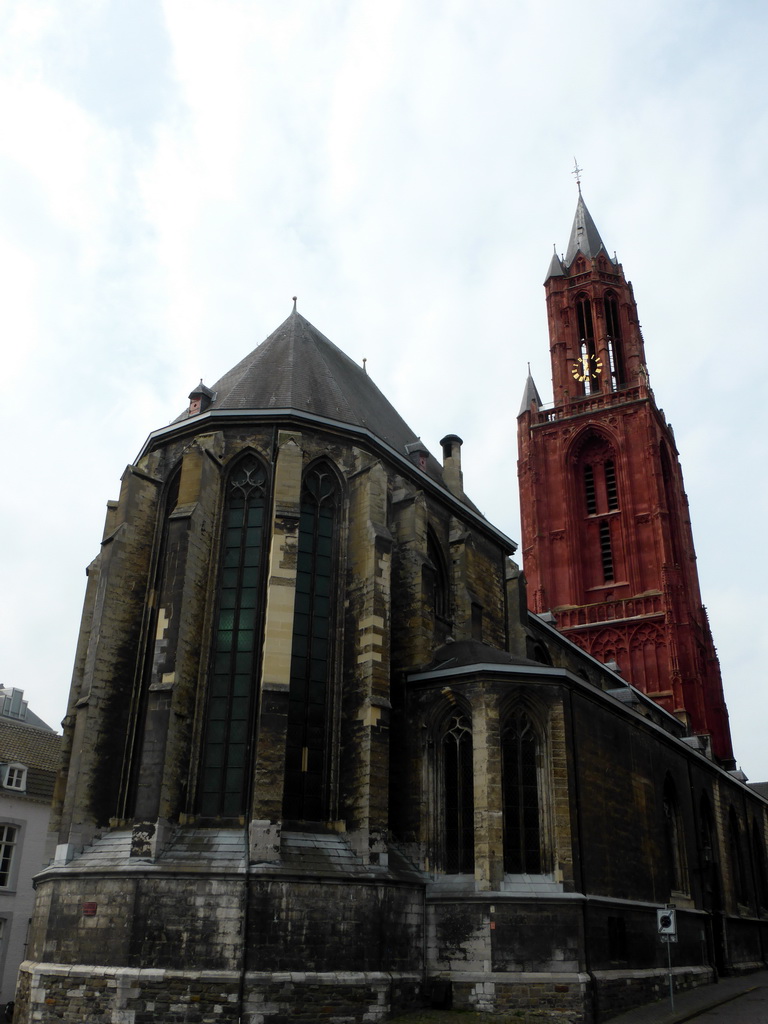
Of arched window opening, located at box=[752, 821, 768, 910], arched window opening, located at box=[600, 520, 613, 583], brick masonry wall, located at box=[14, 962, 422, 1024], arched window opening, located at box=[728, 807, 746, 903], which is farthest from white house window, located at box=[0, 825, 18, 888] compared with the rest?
arched window opening, located at box=[600, 520, 613, 583]

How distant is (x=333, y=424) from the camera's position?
766 inches

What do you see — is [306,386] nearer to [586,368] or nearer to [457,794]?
[457,794]

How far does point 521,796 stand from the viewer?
17500 millimetres

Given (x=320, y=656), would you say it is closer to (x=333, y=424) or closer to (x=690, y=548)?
(x=333, y=424)

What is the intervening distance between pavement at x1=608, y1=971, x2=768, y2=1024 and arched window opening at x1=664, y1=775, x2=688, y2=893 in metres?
2.52

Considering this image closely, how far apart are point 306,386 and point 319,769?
27.9 feet

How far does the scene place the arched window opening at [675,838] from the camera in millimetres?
23625

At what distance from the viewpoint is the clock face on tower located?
52.4 meters

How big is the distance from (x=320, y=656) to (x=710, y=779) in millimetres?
17005

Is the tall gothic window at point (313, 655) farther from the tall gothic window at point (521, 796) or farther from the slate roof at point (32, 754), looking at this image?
the slate roof at point (32, 754)

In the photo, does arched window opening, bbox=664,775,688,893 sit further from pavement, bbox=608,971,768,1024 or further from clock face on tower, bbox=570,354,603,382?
clock face on tower, bbox=570,354,603,382

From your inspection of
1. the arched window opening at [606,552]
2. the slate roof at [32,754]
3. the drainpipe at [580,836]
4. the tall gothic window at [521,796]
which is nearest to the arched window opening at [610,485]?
the arched window opening at [606,552]

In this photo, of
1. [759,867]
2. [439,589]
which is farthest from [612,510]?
[439,589]

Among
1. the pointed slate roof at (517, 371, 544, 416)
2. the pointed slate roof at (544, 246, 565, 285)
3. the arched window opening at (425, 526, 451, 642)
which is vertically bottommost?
the arched window opening at (425, 526, 451, 642)
